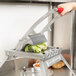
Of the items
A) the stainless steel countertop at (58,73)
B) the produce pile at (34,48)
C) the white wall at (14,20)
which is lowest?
the stainless steel countertop at (58,73)

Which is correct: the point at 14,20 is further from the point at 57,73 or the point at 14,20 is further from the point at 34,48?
the point at 57,73

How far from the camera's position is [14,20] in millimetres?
1177

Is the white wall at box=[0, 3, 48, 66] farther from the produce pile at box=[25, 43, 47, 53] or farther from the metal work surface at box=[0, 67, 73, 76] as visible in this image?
the produce pile at box=[25, 43, 47, 53]

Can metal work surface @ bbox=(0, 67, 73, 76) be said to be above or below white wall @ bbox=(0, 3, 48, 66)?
below

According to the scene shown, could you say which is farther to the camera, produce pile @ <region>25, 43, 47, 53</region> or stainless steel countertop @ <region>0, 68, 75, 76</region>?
stainless steel countertop @ <region>0, 68, 75, 76</region>

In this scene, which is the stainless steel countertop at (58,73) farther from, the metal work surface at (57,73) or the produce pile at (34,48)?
the produce pile at (34,48)

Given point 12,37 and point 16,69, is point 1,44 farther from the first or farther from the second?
point 16,69

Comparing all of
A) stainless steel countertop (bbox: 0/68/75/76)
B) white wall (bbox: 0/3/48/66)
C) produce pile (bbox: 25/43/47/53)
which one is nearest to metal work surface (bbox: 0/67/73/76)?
stainless steel countertop (bbox: 0/68/75/76)

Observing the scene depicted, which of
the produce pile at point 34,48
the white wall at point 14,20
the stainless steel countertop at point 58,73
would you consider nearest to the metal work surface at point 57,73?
the stainless steel countertop at point 58,73

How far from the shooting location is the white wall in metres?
1.11

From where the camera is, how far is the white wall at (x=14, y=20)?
1106 millimetres

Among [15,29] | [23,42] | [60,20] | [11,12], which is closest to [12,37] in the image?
[15,29]

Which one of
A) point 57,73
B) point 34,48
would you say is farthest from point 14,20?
point 57,73

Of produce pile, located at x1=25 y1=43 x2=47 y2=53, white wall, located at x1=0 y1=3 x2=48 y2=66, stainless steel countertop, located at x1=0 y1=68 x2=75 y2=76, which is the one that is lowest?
stainless steel countertop, located at x1=0 y1=68 x2=75 y2=76
